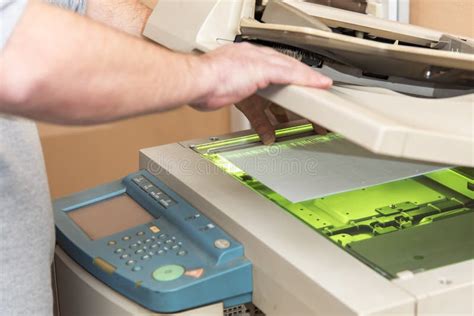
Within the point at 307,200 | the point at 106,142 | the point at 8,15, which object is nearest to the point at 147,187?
the point at 307,200

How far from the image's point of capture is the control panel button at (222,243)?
99 centimetres

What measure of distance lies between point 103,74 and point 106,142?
1.50 m

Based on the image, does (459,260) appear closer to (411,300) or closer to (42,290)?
(411,300)

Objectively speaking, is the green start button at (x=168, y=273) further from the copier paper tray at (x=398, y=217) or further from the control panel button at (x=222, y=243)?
the copier paper tray at (x=398, y=217)

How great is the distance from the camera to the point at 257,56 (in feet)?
2.95

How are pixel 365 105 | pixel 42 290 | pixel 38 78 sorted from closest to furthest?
pixel 38 78
pixel 365 105
pixel 42 290

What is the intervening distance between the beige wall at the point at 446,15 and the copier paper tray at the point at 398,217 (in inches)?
17.0

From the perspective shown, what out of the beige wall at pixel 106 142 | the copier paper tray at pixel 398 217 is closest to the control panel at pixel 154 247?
the copier paper tray at pixel 398 217

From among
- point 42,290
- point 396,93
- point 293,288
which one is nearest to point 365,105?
point 396,93

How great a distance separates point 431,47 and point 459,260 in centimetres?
31

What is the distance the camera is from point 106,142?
2.25 m

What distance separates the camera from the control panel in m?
0.96

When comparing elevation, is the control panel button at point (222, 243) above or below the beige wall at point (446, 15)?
below

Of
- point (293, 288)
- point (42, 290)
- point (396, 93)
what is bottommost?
point (42, 290)
